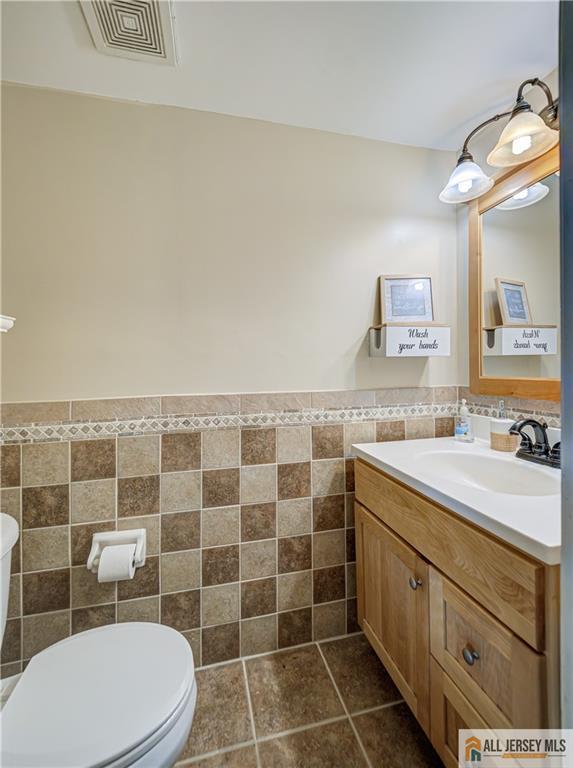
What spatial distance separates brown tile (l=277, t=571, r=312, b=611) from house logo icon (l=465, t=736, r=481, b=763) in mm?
713

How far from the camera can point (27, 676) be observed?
0.84 metres

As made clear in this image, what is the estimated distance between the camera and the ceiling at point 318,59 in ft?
3.15

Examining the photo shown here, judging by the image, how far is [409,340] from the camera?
1413mm

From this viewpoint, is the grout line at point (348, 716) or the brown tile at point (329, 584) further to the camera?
the brown tile at point (329, 584)

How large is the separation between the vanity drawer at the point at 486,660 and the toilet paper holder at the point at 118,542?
3.21 ft

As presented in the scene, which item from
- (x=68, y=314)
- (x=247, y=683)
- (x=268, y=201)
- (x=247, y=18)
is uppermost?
(x=247, y=18)

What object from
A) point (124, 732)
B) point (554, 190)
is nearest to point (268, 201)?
point (554, 190)

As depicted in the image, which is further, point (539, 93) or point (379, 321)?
point (379, 321)

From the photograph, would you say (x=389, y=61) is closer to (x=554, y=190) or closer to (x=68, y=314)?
(x=554, y=190)

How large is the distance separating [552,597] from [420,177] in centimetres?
166

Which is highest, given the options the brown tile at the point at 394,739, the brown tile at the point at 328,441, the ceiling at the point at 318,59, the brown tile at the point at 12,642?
the ceiling at the point at 318,59

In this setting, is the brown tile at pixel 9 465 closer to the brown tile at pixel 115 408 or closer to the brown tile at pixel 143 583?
the brown tile at pixel 115 408

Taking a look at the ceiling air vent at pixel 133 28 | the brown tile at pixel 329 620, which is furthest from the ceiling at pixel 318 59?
the brown tile at pixel 329 620

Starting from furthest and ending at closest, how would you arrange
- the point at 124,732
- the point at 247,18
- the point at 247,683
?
1. the point at 247,683
2. the point at 247,18
3. the point at 124,732
